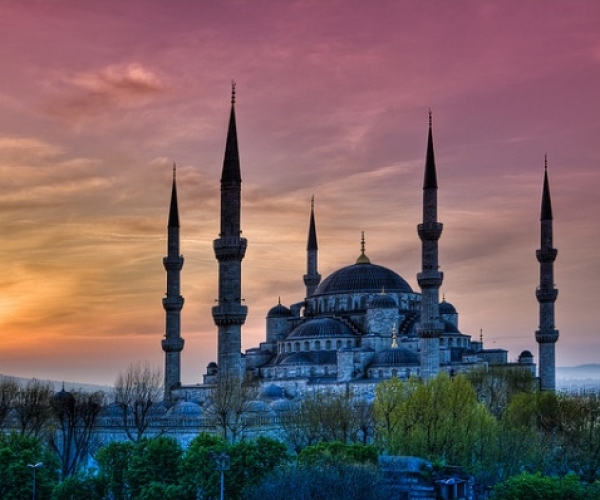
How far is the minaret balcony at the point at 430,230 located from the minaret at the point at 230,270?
11.0 meters

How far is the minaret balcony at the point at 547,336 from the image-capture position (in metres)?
56.1

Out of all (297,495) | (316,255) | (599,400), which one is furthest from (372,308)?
(297,495)

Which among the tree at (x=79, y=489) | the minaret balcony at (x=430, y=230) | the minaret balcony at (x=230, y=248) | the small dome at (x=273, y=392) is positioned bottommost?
the tree at (x=79, y=489)

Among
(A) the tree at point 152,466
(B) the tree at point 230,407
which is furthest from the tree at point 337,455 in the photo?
(B) the tree at point 230,407

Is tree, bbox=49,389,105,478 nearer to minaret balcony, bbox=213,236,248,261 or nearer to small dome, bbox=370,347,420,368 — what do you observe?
minaret balcony, bbox=213,236,248,261

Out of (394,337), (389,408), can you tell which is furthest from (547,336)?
(389,408)

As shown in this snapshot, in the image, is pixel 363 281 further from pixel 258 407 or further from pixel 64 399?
pixel 64 399

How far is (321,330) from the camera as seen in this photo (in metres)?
63.7

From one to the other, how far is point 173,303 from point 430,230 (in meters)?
15.6

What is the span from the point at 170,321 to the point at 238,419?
1510 cm

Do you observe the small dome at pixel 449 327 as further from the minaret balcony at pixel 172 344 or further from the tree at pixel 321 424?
the tree at pixel 321 424

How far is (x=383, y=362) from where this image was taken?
58.4 metres

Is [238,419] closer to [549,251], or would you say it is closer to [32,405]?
[32,405]

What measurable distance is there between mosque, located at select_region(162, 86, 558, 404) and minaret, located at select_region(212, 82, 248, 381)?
0.04 metres
